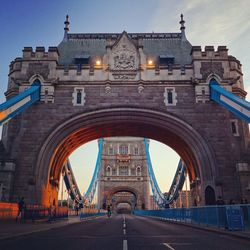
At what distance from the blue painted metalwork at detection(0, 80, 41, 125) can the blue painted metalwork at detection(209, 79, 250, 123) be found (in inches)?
529

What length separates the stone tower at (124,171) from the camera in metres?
69.3

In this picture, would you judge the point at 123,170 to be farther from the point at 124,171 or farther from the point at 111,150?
the point at 111,150

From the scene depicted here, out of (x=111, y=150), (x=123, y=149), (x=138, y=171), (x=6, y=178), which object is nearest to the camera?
(x=6, y=178)

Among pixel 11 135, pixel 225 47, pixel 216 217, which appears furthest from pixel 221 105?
pixel 11 135

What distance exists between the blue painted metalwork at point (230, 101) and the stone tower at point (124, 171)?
50.9m

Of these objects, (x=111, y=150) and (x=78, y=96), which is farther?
(x=111, y=150)

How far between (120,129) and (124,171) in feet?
157

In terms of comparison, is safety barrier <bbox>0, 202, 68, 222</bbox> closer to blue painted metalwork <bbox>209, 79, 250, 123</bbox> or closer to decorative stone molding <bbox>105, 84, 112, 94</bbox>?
decorative stone molding <bbox>105, 84, 112, 94</bbox>

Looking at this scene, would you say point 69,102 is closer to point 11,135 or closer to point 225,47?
point 11,135

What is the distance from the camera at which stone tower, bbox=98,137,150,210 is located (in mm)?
69312

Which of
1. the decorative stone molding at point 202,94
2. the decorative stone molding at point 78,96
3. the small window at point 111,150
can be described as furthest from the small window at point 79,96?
the small window at point 111,150

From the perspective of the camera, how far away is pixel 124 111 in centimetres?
2200

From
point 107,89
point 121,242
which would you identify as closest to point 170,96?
point 107,89

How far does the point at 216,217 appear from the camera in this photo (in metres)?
13.6
